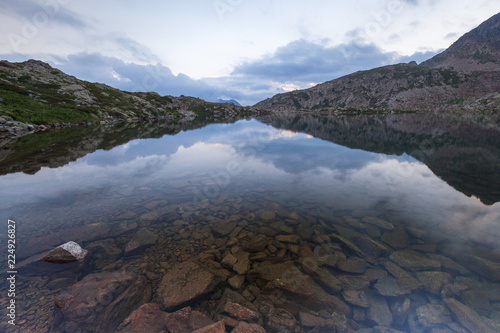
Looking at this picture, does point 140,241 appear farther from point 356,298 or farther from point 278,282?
point 356,298

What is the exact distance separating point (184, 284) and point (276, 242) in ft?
15.8

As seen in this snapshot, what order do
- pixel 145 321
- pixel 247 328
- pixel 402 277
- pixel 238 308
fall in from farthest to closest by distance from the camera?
pixel 402 277, pixel 238 308, pixel 145 321, pixel 247 328

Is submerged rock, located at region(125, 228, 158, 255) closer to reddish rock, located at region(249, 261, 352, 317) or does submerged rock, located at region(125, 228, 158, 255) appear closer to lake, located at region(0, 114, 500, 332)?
lake, located at region(0, 114, 500, 332)

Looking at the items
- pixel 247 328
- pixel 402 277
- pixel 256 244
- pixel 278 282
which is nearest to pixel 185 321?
pixel 247 328

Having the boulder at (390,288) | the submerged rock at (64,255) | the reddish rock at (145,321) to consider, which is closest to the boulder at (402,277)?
the boulder at (390,288)

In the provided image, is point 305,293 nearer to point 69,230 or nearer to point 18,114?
Result: point 69,230

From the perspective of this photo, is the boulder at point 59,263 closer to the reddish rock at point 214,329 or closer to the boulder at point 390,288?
the reddish rock at point 214,329

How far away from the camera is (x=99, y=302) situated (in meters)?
6.70

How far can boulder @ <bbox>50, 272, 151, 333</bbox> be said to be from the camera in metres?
6.21

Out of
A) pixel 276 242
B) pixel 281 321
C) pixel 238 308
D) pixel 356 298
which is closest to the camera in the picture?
pixel 281 321

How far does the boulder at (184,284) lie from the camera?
23.7 feet

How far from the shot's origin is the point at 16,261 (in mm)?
8977

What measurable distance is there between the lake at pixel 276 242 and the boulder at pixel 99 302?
54mm

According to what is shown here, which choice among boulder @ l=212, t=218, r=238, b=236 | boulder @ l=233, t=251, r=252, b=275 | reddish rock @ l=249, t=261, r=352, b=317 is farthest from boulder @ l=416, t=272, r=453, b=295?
boulder @ l=212, t=218, r=238, b=236
